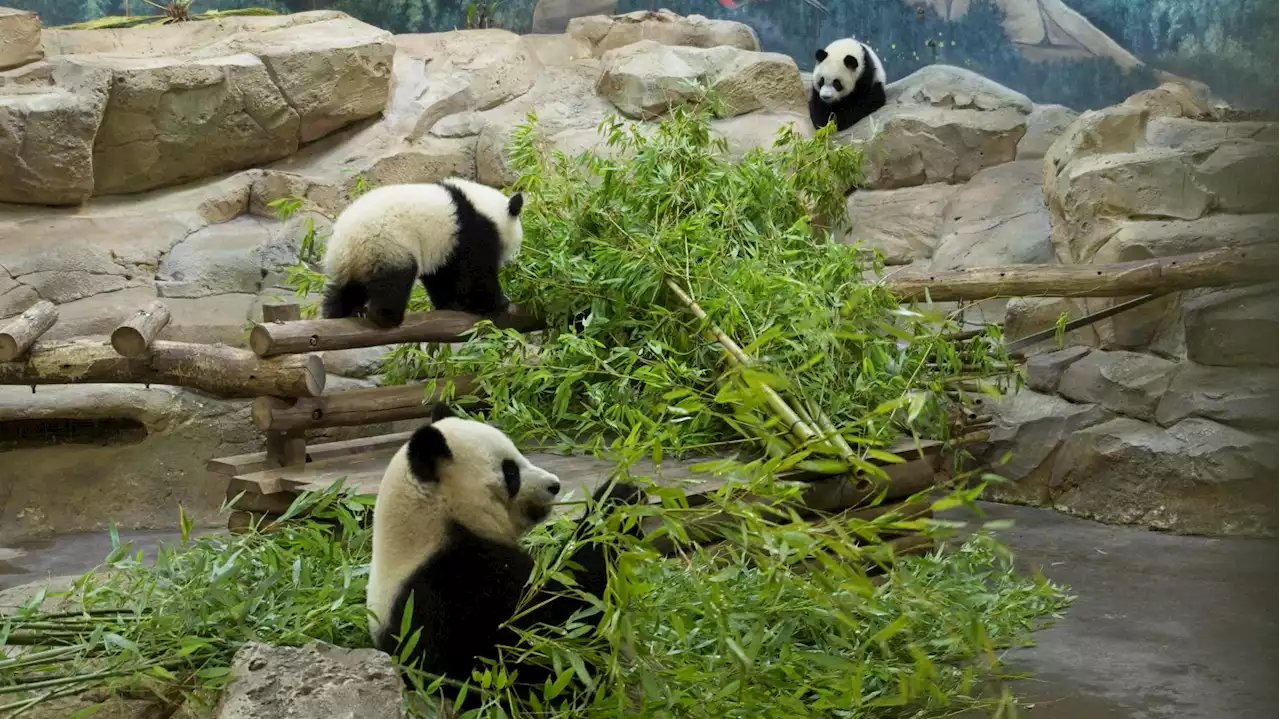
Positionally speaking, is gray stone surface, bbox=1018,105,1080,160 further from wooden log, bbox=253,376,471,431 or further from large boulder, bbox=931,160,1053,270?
wooden log, bbox=253,376,471,431

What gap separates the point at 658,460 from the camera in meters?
2.77

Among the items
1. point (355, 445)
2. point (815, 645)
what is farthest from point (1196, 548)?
point (355, 445)

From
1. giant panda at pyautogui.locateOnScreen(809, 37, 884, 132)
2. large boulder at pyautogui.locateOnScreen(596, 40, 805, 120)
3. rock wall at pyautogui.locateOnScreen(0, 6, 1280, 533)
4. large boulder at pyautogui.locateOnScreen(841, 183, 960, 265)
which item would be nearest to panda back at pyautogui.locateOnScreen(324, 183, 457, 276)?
rock wall at pyautogui.locateOnScreen(0, 6, 1280, 533)

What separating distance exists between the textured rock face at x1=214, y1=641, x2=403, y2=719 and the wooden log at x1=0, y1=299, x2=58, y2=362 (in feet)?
9.38

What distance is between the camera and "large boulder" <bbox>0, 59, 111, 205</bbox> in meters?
8.02

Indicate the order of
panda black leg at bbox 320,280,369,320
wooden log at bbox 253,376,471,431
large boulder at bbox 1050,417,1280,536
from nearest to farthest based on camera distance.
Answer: wooden log at bbox 253,376,471,431
panda black leg at bbox 320,280,369,320
large boulder at bbox 1050,417,1280,536

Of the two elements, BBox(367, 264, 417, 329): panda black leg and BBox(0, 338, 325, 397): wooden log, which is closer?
BBox(0, 338, 325, 397): wooden log

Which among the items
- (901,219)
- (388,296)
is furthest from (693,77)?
(388,296)

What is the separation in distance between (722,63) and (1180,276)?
483 cm

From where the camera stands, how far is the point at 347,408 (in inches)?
197

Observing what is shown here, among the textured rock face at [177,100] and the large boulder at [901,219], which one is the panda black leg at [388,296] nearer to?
the textured rock face at [177,100]

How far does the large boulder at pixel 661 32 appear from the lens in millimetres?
10797

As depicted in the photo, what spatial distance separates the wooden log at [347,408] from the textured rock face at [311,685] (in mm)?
2124

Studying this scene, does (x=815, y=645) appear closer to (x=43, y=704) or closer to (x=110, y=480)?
(x=43, y=704)
